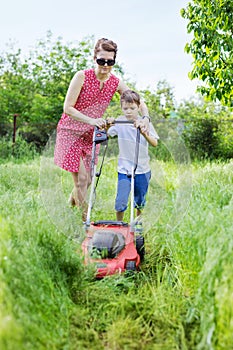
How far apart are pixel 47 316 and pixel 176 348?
2.03 feet

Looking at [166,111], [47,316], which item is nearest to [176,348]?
[47,316]

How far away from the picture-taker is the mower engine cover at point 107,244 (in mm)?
3447

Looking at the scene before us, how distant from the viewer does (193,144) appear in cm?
1097

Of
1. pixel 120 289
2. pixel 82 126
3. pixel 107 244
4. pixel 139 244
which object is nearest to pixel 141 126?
pixel 82 126

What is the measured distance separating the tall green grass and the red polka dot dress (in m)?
0.66

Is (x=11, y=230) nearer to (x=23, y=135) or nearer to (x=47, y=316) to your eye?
(x=47, y=316)

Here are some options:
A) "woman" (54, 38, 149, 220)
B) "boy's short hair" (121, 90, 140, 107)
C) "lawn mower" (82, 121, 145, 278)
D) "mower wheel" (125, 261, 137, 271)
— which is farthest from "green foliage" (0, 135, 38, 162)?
"mower wheel" (125, 261, 137, 271)

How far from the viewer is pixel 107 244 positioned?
11.3 ft

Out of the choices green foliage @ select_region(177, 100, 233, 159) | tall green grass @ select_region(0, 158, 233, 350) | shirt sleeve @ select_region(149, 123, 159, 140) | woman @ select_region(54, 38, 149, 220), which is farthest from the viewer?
green foliage @ select_region(177, 100, 233, 159)

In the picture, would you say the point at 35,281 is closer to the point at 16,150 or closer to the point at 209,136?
the point at 16,150

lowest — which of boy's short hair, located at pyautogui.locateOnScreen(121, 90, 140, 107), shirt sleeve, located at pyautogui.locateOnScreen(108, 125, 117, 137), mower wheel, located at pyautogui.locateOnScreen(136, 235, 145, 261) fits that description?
mower wheel, located at pyautogui.locateOnScreen(136, 235, 145, 261)

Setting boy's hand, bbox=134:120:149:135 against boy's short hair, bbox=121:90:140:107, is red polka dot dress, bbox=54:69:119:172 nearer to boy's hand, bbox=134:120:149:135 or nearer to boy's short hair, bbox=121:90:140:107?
boy's short hair, bbox=121:90:140:107

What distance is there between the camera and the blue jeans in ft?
14.4

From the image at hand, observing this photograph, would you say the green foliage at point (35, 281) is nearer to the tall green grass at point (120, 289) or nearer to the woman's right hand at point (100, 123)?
the tall green grass at point (120, 289)
